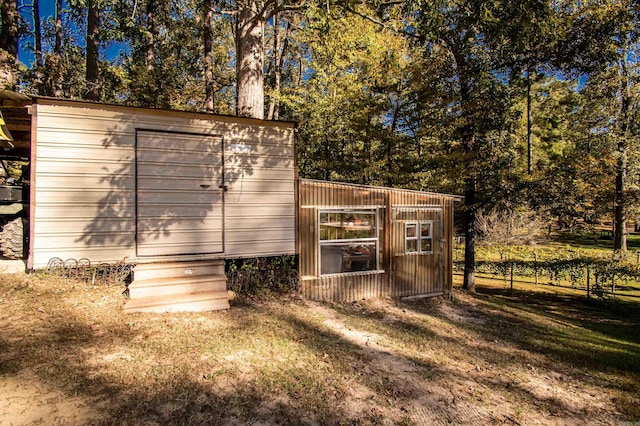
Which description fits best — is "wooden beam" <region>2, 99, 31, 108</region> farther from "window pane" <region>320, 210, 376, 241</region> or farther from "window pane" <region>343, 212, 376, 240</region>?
"window pane" <region>343, 212, 376, 240</region>

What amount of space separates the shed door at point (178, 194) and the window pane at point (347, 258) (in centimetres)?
236

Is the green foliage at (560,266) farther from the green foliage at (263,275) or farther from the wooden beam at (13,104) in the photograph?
Answer: the wooden beam at (13,104)

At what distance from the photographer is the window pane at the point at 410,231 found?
28.1 ft

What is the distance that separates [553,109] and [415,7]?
2386 centimetres

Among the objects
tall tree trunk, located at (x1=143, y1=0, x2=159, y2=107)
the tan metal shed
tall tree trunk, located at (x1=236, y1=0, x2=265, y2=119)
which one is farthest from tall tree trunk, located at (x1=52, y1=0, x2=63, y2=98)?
tall tree trunk, located at (x1=236, y1=0, x2=265, y2=119)

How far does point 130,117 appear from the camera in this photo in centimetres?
560

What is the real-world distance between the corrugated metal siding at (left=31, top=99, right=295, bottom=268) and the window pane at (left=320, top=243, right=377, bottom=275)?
1576 mm

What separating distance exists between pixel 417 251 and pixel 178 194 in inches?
237

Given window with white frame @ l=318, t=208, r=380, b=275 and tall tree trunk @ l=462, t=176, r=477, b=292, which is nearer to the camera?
window with white frame @ l=318, t=208, r=380, b=275

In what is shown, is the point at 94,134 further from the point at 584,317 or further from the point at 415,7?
the point at 584,317

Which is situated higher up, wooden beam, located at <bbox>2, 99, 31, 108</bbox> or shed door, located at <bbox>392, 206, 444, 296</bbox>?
wooden beam, located at <bbox>2, 99, 31, 108</bbox>

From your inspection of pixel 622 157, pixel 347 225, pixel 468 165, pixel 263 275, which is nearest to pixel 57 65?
pixel 263 275

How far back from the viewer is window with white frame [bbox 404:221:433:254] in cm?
858

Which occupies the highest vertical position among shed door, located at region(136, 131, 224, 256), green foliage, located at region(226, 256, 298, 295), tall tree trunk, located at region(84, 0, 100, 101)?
tall tree trunk, located at region(84, 0, 100, 101)
